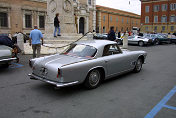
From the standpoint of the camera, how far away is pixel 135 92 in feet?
16.9

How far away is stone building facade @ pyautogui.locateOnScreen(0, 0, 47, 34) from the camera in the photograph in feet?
105

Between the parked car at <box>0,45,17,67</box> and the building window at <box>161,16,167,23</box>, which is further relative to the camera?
the building window at <box>161,16,167,23</box>

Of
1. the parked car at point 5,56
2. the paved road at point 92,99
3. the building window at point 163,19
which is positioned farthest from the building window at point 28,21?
the building window at point 163,19

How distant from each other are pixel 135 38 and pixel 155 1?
144 feet

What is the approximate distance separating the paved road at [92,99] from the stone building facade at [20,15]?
95.7ft

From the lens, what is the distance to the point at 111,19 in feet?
184

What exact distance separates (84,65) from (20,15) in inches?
1282

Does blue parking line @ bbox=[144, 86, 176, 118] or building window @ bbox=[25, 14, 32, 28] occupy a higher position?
building window @ bbox=[25, 14, 32, 28]

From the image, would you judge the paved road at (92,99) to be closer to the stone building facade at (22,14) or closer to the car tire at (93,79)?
the car tire at (93,79)

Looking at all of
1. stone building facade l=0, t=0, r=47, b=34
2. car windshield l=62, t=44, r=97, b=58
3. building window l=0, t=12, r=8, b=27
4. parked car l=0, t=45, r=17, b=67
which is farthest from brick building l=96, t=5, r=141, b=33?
car windshield l=62, t=44, r=97, b=58

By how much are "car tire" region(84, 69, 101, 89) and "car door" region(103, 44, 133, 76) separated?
46 cm

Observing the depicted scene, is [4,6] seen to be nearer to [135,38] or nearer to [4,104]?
[135,38]

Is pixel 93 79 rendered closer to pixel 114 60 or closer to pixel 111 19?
pixel 114 60

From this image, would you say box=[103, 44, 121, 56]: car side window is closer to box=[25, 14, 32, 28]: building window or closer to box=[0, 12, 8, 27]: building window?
box=[0, 12, 8, 27]: building window
